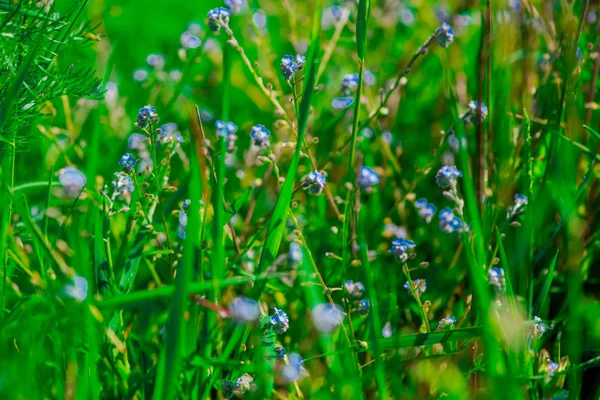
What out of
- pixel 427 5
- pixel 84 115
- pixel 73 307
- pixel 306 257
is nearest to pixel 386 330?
pixel 306 257

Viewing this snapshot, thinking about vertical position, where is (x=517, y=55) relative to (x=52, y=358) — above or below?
above

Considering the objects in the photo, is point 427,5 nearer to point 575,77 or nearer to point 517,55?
point 517,55

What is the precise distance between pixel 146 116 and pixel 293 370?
0.49 m

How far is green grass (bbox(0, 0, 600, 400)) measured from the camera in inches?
37.3

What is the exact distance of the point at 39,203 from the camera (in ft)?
5.83

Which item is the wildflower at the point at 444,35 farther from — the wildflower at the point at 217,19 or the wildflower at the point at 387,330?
the wildflower at the point at 387,330

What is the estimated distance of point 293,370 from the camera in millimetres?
1001

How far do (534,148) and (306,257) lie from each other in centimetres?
71

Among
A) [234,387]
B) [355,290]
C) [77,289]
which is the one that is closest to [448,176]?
[355,290]

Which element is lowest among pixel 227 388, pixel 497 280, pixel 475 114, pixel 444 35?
pixel 227 388

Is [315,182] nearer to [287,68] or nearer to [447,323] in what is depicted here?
[287,68]

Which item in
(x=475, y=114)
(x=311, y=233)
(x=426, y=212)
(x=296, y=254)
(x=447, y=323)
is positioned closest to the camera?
(x=447, y=323)

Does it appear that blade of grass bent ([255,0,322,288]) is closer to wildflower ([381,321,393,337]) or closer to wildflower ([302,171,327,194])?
wildflower ([302,171,327,194])

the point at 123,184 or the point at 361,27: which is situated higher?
the point at 361,27
